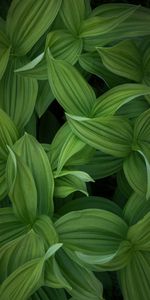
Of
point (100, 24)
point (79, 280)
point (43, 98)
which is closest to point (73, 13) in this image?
point (100, 24)

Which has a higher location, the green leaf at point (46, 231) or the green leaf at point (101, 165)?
the green leaf at point (101, 165)

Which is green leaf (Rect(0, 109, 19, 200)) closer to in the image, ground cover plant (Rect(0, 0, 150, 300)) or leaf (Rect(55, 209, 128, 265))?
ground cover plant (Rect(0, 0, 150, 300))

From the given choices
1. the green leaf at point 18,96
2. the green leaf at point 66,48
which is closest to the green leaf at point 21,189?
the green leaf at point 18,96

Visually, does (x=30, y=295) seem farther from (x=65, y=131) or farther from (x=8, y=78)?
(x=8, y=78)

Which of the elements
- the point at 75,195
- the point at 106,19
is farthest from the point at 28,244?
the point at 106,19

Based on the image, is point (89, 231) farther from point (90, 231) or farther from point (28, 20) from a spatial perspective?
point (28, 20)

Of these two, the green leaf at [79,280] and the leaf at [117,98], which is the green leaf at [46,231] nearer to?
the green leaf at [79,280]
